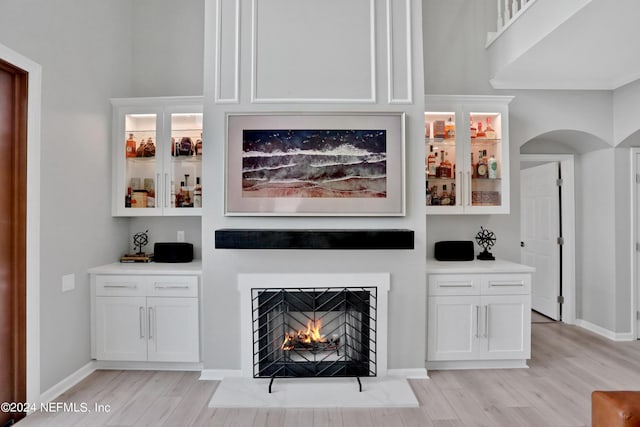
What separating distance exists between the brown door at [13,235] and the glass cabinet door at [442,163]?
327cm

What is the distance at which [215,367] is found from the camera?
3.04 meters

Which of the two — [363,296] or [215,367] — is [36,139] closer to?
[215,367]

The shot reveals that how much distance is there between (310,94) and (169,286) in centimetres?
202


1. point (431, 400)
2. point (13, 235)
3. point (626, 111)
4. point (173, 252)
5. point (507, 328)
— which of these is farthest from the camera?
point (626, 111)

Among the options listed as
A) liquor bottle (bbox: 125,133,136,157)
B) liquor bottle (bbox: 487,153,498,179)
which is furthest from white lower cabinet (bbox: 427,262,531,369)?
liquor bottle (bbox: 125,133,136,157)

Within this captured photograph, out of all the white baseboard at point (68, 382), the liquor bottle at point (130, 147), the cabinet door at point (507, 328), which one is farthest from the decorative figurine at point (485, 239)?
the white baseboard at point (68, 382)

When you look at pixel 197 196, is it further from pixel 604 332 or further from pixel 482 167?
pixel 604 332

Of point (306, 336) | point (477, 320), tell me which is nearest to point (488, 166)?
point (477, 320)

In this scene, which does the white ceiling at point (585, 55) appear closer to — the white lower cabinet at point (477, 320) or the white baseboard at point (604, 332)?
the white lower cabinet at point (477, 320)

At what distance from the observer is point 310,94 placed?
121 inches

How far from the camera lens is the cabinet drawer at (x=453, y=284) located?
3.19 m

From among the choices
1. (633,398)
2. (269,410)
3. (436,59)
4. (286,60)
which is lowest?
(269,410)

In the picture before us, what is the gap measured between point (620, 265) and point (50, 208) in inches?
215

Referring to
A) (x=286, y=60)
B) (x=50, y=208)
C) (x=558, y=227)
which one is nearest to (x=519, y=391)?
(x=558, y=227)
